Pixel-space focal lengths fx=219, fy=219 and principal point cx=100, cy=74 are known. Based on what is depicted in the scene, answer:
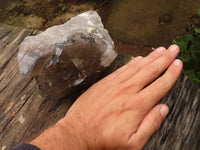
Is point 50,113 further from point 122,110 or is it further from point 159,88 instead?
point 159,88

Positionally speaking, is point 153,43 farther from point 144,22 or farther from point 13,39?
point 13,39

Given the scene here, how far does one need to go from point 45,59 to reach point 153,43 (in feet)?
6.96

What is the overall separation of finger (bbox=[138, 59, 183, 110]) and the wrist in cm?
41

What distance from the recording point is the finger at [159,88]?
1.20 m

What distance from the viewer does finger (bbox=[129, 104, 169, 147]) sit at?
1.13 metres

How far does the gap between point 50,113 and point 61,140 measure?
394 mm

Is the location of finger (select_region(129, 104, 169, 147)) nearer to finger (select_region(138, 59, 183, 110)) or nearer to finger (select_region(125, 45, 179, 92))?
finger (select_region(138, 59, 183, 110))

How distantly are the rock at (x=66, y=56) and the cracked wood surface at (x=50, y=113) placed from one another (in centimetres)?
14

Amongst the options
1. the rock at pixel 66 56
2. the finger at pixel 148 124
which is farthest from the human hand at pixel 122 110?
the rock at pixel 66 56

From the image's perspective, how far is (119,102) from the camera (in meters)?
1.26

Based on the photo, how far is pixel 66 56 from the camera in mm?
1341

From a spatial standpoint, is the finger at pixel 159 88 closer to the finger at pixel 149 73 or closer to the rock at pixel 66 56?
the finger at pixel 149 73

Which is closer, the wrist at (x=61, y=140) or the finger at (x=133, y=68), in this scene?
the wrist at (x=61, y=140)

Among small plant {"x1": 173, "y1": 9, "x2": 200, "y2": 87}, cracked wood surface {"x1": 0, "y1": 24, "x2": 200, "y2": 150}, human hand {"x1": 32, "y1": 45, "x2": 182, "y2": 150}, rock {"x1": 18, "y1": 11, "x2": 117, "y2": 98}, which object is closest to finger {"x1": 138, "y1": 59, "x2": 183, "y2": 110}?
human hand {"x1": 32, "y1": 45, "x2": 182, "y2": 150}
